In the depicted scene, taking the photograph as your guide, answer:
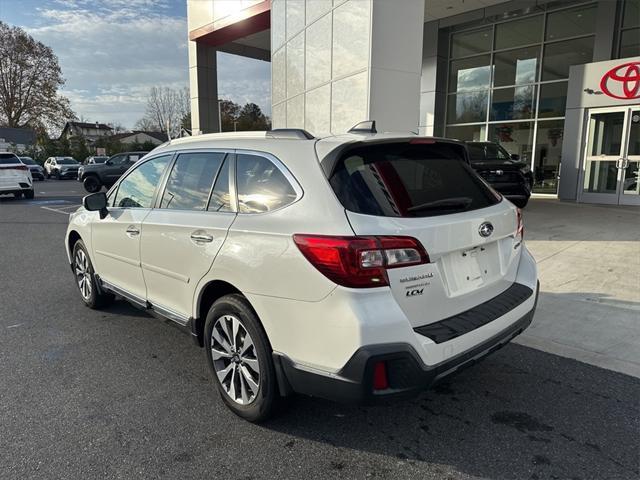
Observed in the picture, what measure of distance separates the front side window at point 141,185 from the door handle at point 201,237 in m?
0.96

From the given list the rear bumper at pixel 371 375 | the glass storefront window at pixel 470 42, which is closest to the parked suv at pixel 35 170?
the glass storefront window at pixel 470 42

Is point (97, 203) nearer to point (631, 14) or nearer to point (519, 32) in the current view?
point (631, 14)

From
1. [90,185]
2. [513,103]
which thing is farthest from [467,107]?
[90,185]

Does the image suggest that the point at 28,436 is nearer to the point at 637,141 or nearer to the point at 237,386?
the point at 237,386

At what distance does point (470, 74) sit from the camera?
18734mm

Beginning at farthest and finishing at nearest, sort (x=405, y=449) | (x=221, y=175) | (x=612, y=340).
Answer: (x=612, y=340) → (x=221, y=175) → (x=405, y=449)

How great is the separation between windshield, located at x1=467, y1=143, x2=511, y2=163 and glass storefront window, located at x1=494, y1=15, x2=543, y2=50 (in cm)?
732

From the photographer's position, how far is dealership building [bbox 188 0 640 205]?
9.34m

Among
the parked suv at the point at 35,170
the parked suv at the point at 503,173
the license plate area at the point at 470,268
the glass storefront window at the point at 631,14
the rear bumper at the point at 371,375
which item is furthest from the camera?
the parked suv at the point at 35,170

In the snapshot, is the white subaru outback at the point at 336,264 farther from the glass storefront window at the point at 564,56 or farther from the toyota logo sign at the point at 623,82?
the glass storefront window at the point at 564,56

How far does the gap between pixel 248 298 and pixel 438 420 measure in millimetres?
1428

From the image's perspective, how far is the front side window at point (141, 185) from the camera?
3996 millimetres

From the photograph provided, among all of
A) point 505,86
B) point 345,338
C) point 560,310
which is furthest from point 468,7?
point 345,338

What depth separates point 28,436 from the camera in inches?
111
